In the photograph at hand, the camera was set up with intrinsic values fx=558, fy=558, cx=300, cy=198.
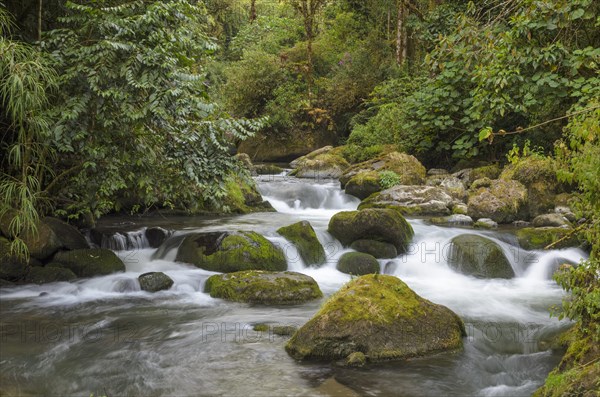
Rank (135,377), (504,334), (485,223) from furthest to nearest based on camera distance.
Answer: (485,223) → (504,334) → (135,377)

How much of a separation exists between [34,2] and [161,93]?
3246mm

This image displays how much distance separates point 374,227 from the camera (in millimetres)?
9430

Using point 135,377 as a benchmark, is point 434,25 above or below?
above

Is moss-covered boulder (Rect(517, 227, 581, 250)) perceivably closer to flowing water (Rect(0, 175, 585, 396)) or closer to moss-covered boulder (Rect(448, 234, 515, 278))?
flowing water (Rect(0, 175, 585, 396))

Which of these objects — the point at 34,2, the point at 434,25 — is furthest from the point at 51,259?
the point at 434,25

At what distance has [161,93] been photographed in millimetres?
6078

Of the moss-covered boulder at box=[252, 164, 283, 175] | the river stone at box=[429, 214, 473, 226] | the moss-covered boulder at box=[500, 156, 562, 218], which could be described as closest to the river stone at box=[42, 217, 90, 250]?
the river stone at box=[429, 214, 473, 226]

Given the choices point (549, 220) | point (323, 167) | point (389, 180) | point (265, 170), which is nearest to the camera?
point (549, 220)

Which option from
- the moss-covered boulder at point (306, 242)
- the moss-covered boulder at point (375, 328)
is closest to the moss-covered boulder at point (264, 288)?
the moss-covered boulder at point (306, 242)

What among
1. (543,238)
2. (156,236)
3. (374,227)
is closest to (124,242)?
(156,236)

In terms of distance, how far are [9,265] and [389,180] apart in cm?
874

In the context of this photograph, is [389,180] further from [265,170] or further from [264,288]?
[264,288]

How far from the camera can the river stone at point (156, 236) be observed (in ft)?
32.3

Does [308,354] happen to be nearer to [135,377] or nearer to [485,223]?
[135,377]
